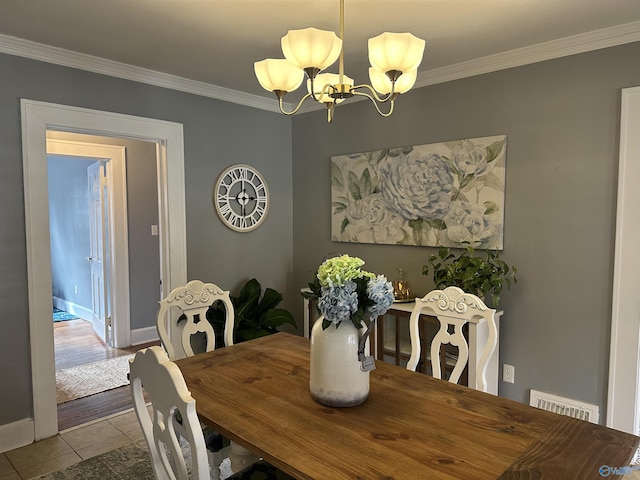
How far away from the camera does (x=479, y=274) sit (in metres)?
2.79

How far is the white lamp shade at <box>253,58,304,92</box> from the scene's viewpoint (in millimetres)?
1830

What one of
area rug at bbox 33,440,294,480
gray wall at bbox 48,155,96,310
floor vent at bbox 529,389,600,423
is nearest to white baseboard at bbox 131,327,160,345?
gray wall at bbox 48,155,96,310

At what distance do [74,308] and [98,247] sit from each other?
168 centimetres

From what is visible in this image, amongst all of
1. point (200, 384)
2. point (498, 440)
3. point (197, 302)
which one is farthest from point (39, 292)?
point (498, 440)

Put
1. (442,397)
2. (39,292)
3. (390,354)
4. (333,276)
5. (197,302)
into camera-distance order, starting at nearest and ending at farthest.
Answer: (333,276) → (442,397) → (197,302) → (39,292) → (390,354)

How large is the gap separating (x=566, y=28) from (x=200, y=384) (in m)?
2.64

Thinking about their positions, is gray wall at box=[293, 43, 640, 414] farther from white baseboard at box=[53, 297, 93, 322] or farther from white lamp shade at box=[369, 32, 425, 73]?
white baseboard at box=[53, 297, 93, 322]

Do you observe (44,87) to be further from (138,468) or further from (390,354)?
(390,354)

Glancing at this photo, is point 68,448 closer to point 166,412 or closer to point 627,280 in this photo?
point 166,412

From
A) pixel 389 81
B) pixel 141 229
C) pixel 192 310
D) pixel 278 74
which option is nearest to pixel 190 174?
pixel 192 310

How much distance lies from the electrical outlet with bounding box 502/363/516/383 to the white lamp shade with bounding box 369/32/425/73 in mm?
2187

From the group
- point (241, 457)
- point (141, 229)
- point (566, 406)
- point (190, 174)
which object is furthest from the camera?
point (141, 229)

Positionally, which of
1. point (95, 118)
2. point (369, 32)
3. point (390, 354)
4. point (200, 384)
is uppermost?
point (369, 32)

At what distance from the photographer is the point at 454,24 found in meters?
2.39
